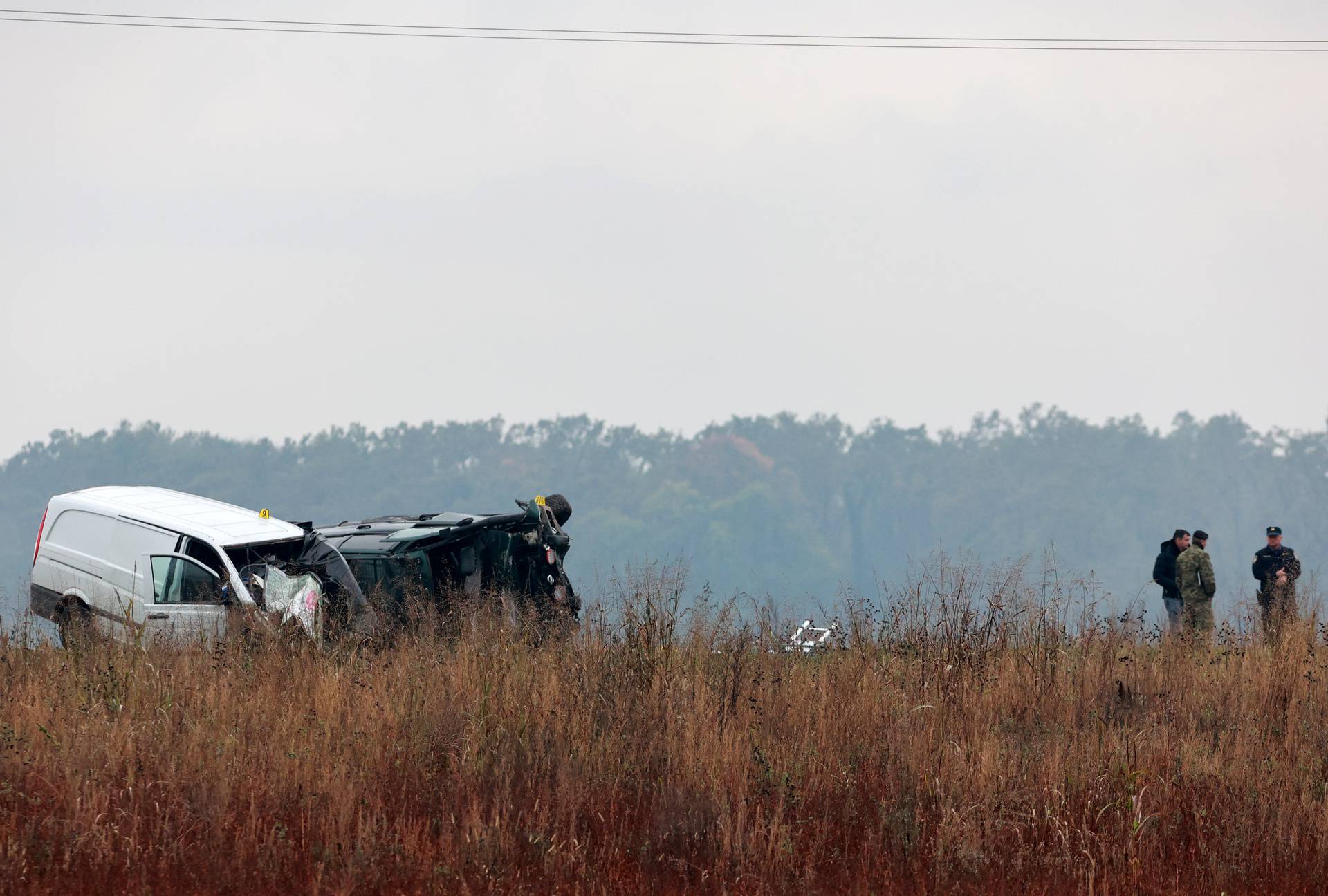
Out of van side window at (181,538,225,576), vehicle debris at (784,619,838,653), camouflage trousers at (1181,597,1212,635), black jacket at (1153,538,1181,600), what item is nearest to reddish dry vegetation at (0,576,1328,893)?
vehicle debris at (784,619,838,653)

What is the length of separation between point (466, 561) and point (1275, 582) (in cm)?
897

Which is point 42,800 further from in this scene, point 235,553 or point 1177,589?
point 1177,589

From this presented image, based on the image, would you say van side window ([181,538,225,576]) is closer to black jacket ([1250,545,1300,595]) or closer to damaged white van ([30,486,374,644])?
damaged white van ([30,486,374,644])

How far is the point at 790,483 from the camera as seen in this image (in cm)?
14075

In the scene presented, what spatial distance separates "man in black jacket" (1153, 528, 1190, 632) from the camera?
1680 cm

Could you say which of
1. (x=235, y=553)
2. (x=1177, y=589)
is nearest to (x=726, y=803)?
(x=235, y=553)

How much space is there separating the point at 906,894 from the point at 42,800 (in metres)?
4.62

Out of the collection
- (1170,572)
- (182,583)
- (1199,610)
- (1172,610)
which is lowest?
(1172,610)

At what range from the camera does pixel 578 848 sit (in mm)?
6906

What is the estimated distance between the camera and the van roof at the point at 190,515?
1338cm

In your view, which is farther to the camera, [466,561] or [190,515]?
[466,561]

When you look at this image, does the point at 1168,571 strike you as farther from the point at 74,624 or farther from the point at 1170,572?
the point at 74,624

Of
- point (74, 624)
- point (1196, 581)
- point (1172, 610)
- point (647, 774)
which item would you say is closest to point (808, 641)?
point (647, 774)

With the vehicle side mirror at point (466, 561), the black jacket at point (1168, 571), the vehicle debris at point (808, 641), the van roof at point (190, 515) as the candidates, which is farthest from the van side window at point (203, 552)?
the black jacket at point (1168, 571)
